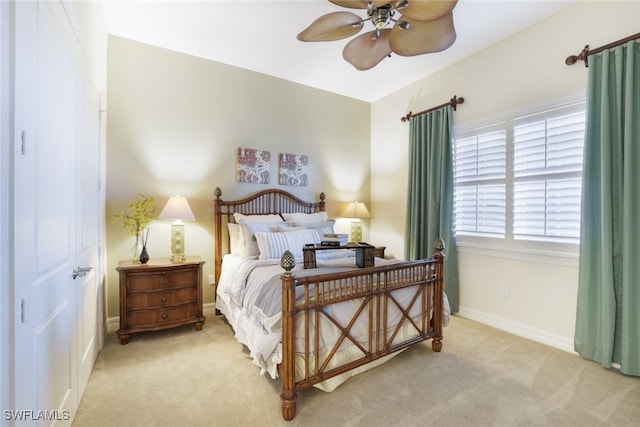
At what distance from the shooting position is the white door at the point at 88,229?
1812mm

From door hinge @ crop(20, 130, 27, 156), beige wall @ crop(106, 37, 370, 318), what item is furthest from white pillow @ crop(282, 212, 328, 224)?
door hinge @ crop(20, 130, 27, 156)

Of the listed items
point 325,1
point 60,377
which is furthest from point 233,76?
point 60,377

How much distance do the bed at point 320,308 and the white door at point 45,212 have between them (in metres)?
1.04

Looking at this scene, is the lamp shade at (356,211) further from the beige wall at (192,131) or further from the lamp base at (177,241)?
the lamp base at (177,241)

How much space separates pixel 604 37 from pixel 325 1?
91.4 inches

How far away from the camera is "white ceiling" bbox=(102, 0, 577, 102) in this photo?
8.09ft

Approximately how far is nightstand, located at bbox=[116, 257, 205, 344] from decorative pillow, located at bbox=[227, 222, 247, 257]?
1.31 ft

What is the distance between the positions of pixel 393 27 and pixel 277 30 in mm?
1373

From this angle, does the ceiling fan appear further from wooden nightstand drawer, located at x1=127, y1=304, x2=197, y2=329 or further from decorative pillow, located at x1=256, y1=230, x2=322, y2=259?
wooden nightstand drawer, located at x1=127, y1=304, x2=197, y2=329

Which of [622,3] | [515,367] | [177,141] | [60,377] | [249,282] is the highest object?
[622,3]

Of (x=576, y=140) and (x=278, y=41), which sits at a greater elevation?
(x=278, y=41)

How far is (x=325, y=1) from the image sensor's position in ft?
7.80

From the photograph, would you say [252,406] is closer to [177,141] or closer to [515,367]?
[515,367]

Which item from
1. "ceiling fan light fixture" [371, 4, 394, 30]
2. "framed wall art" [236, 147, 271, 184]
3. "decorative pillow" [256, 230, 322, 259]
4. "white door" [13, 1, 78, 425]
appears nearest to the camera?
"white door" [13, 1, 78, 425]
